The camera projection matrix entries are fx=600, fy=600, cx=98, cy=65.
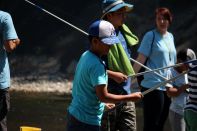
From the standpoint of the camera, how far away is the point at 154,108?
275 inches

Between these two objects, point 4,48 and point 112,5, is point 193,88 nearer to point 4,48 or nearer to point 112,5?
point 112,5

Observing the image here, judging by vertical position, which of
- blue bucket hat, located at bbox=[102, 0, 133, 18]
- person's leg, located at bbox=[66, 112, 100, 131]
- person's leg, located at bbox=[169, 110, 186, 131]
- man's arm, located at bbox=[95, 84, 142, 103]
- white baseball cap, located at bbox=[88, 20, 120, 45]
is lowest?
person's leg, located at bbox=[169, 110, 186, 131]

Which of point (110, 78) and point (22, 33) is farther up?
point (22, 33)

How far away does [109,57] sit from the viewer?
5.58 m

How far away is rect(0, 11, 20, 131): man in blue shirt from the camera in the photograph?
6301mm

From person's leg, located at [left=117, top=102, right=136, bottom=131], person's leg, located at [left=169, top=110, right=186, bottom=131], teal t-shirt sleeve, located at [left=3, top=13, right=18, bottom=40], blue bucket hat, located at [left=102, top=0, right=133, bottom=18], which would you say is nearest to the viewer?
blue bucket hat, located at [left=102, top=0, right=133, bottom=18]

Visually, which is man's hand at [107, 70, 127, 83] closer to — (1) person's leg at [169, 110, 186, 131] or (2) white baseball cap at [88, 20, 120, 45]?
(2) white baseball cap at [88, 20, 120, 45]

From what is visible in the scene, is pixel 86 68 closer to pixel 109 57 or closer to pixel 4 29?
pixel 109 57

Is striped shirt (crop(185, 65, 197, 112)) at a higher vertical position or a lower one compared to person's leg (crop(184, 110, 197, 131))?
higher

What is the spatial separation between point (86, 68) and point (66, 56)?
43.2 feet

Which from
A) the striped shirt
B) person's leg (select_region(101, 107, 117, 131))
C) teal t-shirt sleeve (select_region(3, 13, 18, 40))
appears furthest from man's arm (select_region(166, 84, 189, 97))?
teal t-shirt sleeve (select_region(3, 13, 18, 40))

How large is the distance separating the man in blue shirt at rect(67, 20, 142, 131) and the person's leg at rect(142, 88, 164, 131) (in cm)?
196

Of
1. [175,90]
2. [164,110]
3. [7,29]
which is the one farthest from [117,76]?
[164,110]

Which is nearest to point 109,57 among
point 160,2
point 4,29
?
point 4,29
